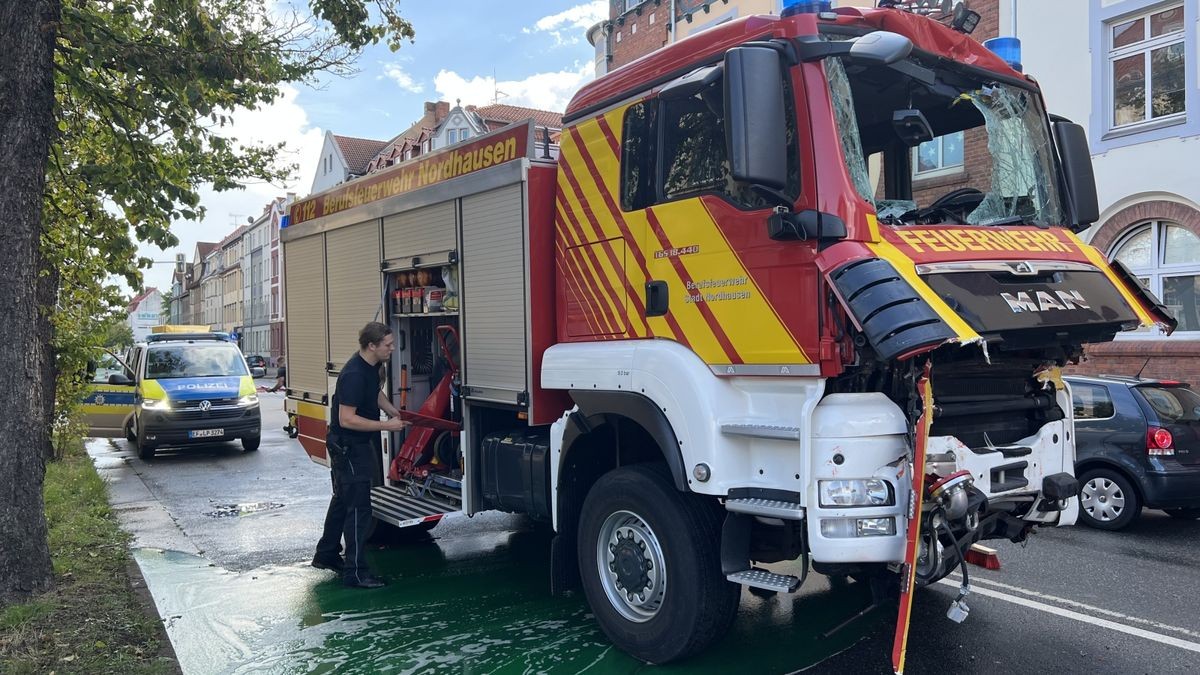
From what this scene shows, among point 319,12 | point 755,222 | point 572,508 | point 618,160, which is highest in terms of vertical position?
point 319,12

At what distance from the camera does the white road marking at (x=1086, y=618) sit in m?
4.88

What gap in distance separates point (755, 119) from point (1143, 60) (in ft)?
40.1

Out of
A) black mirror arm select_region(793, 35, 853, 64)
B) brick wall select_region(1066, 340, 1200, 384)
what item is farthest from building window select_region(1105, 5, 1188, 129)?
black mirror arm select_region(793, 35, 853, 64)

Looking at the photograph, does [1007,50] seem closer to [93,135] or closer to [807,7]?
[807,7]

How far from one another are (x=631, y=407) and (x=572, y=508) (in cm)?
96

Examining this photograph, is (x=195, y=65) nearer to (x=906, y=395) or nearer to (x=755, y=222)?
(x=755, y=222)

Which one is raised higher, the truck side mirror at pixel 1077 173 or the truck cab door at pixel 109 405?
the truck side mirror at pixel 1077 173

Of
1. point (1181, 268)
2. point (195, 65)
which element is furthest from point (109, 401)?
point (1181, 268)

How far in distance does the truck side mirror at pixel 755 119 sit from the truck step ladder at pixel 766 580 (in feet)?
5.73

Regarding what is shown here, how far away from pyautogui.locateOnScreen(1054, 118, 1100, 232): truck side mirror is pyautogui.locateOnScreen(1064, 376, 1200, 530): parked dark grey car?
4052mm

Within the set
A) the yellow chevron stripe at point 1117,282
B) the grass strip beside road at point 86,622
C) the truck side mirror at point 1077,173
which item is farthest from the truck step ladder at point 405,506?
the truck side mirror at point 1077,173

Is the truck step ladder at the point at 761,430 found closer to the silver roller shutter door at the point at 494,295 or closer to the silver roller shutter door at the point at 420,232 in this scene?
the silver roller shutter door at the point at 494,295

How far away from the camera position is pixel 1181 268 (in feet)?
40.9

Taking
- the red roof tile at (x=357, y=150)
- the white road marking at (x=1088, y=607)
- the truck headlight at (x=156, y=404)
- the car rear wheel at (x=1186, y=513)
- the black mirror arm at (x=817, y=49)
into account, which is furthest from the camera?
the red roof tile at (x=357, y=150)
